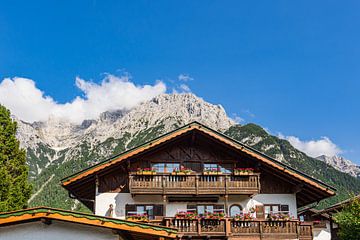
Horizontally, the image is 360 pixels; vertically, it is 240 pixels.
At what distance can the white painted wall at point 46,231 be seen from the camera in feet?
39.0

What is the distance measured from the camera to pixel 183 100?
191m

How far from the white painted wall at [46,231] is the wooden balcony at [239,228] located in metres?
9.54

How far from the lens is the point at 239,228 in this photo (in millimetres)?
21781

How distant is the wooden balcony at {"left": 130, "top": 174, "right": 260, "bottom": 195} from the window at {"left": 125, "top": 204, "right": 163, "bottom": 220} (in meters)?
1.04

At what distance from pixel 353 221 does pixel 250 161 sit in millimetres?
5988

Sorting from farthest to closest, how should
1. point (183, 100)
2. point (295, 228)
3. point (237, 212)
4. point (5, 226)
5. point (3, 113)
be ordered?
point (183, 100) < point (3, 113) < point (237, 212) < point (295, 228) < point (5, 226)

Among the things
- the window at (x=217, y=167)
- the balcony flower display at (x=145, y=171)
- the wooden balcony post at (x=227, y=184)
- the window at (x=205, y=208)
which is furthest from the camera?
the window at (x=217, y=167)

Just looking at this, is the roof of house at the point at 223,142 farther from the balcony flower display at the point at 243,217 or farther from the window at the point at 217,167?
the balcony flower display at the point at 243,217

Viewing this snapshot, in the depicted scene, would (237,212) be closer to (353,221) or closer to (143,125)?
(353,221)

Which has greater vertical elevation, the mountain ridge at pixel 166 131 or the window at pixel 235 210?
the mountain ridge at pixel 166 131

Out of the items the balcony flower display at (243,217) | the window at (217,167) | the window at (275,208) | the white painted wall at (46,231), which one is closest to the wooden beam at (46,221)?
the white painted wall at (46,231)

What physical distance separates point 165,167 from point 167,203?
1936 millimetres

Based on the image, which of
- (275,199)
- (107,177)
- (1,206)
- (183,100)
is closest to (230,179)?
(275,199)

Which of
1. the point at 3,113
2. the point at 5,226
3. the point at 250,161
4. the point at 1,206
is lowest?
Result: the point at 5,226
